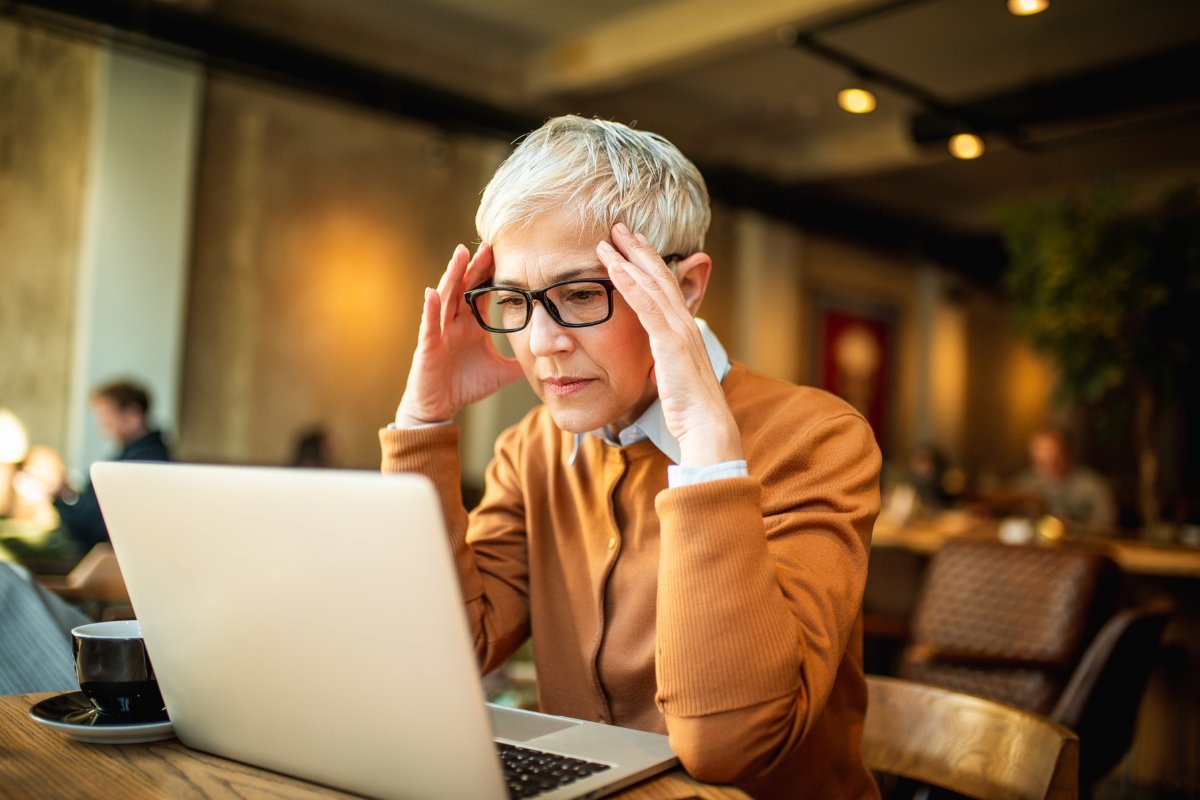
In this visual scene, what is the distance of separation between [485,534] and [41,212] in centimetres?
554

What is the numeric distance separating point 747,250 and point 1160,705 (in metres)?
6.47

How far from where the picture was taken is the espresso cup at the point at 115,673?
0.99m

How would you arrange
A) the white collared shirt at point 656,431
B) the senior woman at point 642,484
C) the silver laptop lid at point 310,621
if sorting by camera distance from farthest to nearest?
1. the white collared shirt at point 656,431
2. the senior woman at point 642,484
3. the silver laptop lid at point 310,621

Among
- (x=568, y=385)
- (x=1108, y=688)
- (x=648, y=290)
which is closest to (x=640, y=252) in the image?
(x=648, y=290)

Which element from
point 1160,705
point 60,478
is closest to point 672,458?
point 1160,705

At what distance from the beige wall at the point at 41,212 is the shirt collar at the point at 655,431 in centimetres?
548

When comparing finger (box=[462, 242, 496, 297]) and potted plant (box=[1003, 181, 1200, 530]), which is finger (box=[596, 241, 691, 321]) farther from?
potted plant (box=[1003, 181, 1200, 530])

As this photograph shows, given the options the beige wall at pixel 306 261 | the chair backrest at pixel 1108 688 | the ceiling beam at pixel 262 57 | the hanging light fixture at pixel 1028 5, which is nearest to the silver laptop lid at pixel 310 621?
the chair backrest at pixel 1108 688

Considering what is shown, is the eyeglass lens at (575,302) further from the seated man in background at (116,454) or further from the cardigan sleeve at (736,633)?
the seated man in background at (116,454)

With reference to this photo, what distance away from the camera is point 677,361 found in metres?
1.05

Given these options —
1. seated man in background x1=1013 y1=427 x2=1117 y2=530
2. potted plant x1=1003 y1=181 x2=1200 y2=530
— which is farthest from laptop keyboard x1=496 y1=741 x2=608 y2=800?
seated man in background x1=1013 y1=427 x2=1117 y2=530

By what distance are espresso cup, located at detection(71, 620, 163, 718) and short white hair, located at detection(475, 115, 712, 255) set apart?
1.94 feet

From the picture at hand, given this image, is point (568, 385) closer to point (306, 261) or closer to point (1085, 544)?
point (1085, 544)

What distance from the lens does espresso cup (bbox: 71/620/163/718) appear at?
3.24 feet
